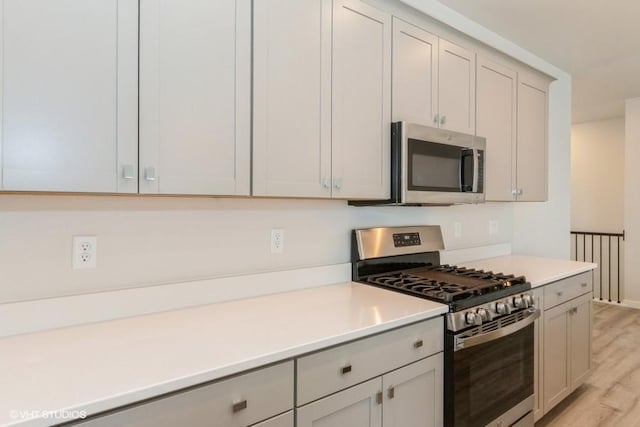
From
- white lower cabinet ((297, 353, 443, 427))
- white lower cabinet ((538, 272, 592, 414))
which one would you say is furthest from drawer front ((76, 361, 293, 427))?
white lower cabinet ((538, 272, 592, 414))

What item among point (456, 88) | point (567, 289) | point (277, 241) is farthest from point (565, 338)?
point (277, 241)

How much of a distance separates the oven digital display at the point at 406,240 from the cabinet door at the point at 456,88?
0.67 meters

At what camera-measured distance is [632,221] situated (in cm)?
447

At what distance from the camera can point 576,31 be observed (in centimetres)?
263

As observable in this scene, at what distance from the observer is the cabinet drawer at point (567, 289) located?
7.41ft

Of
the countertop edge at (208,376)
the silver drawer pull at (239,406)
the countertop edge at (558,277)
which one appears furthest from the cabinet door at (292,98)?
the countertop edge at (558,277)

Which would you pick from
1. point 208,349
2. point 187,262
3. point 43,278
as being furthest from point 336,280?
point 43,278

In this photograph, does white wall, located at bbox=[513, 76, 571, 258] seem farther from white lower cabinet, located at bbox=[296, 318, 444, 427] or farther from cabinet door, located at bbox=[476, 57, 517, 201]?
white lower cabinet, located at bbox=[296, 318, 444, 427]

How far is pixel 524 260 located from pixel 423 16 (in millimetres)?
1941

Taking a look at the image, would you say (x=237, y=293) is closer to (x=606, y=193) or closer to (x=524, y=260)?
(x=524, y=260)

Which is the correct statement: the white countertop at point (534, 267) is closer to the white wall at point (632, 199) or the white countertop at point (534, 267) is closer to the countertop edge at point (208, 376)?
the countertop edge at point (208, 376)

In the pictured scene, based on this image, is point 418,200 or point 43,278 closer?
point 43,278

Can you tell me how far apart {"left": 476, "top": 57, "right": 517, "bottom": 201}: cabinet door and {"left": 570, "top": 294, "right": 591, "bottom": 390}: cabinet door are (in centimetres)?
86

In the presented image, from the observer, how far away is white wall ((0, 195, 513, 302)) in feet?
4.18
